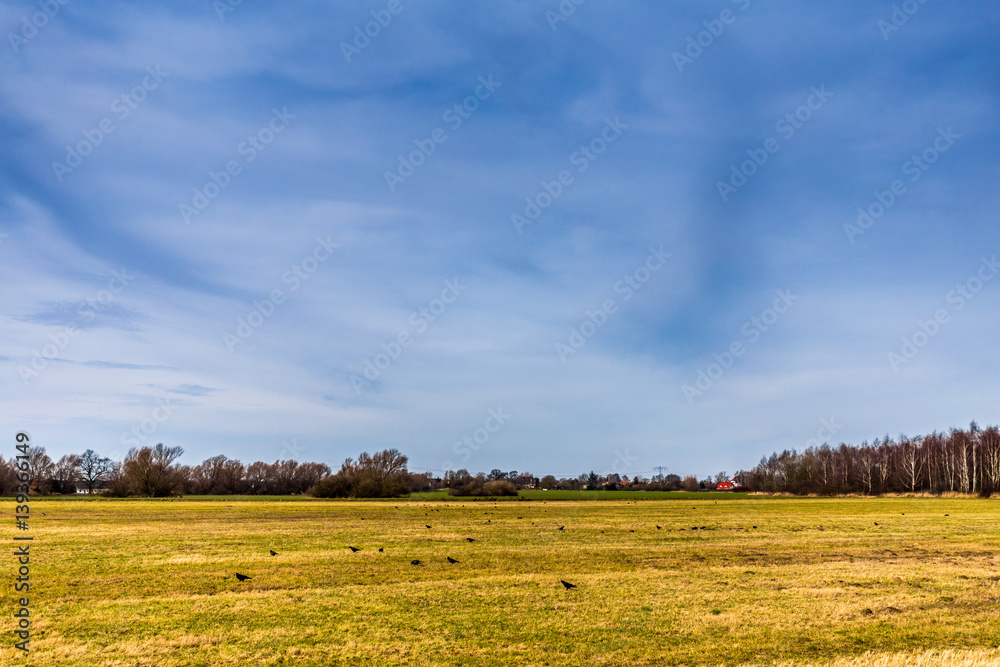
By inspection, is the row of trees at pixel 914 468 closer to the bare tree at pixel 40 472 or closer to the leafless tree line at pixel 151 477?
the leafless tree line at pixel 151 477

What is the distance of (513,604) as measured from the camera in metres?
15.3

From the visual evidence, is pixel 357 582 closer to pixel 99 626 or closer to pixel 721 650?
pixel 99 626

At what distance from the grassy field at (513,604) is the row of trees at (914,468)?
113881 mm

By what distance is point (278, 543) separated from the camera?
29625mm

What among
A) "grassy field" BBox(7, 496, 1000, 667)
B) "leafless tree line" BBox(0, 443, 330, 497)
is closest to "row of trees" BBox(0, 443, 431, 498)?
"leafless tree line" BBox(0, 443, 330, 497)

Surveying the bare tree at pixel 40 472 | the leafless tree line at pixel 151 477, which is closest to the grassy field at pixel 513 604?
the leafless tree line at pixel 151 477

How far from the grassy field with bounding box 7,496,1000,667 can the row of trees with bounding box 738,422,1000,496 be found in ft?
374

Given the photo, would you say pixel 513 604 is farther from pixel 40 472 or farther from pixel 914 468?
pixel 40 472

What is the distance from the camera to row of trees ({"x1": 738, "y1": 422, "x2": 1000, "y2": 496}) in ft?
422

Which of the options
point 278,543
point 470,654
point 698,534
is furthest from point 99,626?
point 698,534

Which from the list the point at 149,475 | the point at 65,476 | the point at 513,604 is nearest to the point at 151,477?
the point at 149,475

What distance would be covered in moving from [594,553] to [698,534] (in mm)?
10976

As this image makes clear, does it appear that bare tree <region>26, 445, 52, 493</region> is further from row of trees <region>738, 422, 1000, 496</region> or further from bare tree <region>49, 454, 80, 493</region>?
row of trees <region>738, 422, 1000, 496</region>

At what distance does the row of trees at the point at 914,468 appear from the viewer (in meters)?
128
